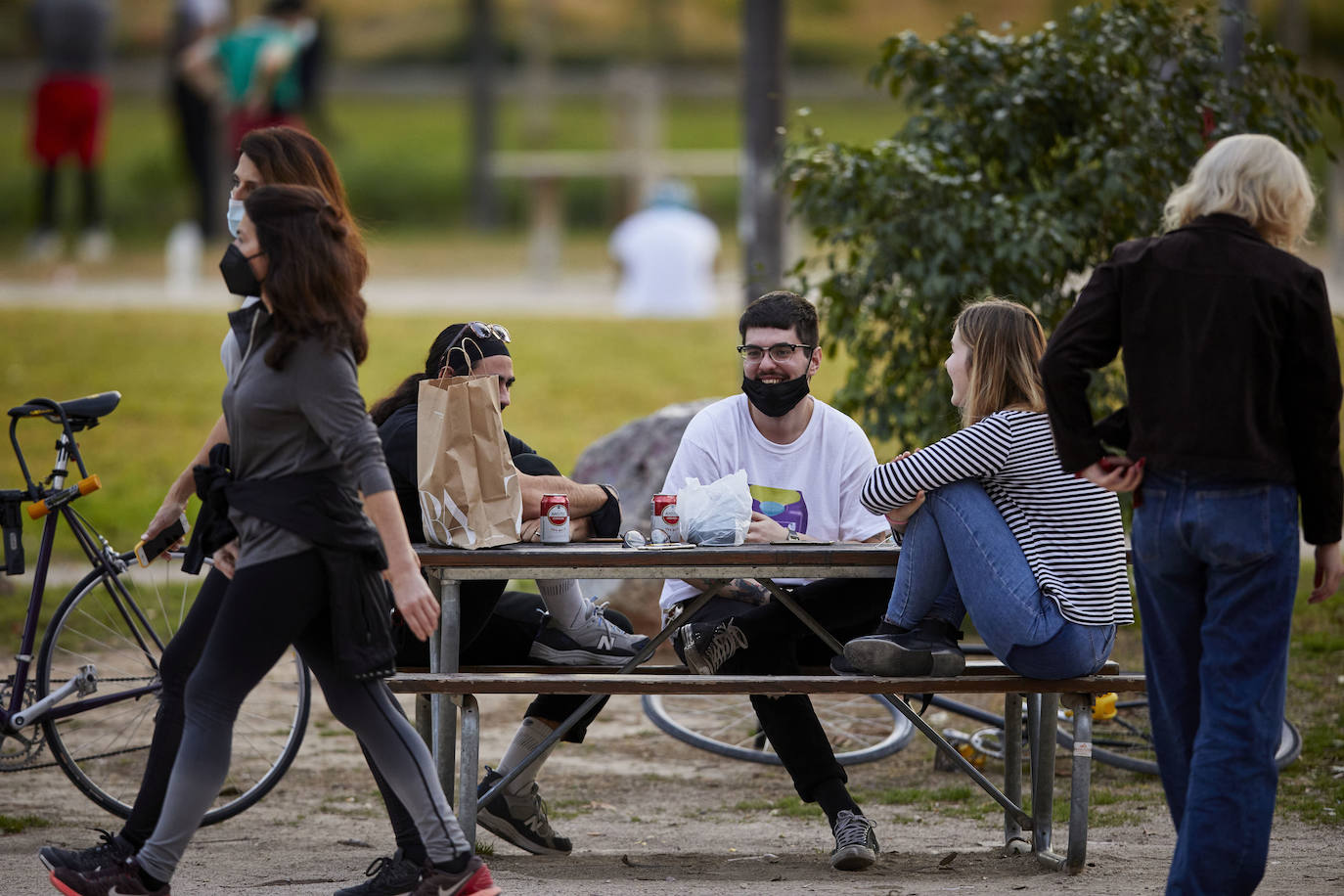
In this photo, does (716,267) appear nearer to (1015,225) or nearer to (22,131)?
(1015,225)

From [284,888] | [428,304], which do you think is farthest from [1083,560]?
[428,304]

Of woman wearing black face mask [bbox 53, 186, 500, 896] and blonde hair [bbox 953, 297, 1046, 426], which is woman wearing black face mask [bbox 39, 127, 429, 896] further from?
blonde hair [bbox 953, 297, 1046, 426]

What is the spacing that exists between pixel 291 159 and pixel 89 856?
1.71 m

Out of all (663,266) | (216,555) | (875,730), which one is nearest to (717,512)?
(216,555)

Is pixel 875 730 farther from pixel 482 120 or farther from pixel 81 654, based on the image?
pixel 482 120

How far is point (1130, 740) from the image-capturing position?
6.08 m

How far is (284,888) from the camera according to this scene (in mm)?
4398

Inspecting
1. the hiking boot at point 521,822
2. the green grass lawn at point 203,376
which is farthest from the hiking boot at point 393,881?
the green grass lawn at point 203,376

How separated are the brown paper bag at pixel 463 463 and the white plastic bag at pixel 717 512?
473 millimetres

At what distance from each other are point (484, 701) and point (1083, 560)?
317 cm

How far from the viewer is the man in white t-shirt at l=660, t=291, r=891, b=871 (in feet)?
15.7

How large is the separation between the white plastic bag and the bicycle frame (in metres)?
1.69

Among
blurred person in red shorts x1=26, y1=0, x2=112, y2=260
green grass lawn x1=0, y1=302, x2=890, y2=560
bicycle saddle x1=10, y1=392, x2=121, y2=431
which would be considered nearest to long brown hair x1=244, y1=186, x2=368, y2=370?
bicycle saddle x1=10, y1=392, x2=121, y2=431

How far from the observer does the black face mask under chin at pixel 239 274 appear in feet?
12.9
